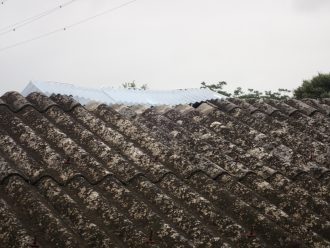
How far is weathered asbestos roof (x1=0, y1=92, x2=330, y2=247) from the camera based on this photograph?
3084 mm

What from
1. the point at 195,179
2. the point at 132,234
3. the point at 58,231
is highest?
the point at 58,231

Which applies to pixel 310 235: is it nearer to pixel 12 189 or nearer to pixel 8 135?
pixel 12 189

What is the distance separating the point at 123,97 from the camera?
12.5 meters

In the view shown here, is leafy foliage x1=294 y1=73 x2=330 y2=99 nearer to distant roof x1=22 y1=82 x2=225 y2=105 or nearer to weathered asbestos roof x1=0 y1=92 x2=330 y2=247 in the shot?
distant roof x1=22 y1=82 x2=225 y2=105

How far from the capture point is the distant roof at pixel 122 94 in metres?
10.8

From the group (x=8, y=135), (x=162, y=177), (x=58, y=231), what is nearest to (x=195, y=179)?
(x=162, y=177)

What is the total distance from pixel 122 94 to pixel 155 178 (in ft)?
30.5

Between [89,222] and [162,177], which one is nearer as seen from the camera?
[89,222]

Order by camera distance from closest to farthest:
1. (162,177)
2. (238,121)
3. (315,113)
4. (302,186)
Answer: (162,177), (302,186), (238,121), (315,113)

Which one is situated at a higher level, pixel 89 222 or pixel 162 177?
pixel 89 222

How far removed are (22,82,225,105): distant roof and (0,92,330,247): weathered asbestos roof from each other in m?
5.00

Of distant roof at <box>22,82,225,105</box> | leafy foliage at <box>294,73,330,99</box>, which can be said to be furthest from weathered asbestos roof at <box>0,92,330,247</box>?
leafy foliage at <box>294,73,330,99</box>

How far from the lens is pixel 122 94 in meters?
13.0

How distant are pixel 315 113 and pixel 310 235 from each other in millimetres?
3057
